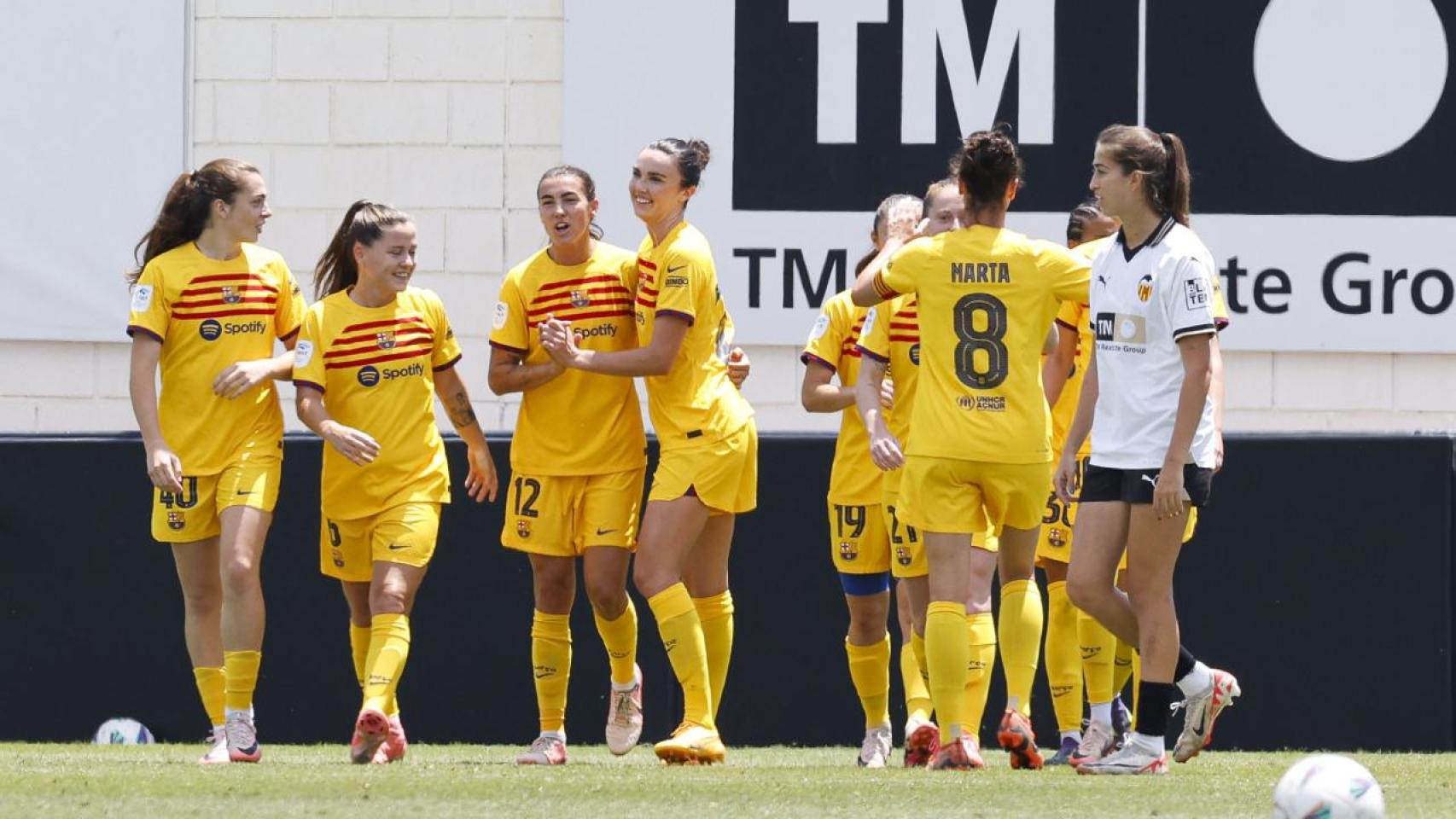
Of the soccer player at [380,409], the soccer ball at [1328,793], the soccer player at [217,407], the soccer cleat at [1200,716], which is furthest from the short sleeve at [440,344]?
the soccer ball at [1328,793]

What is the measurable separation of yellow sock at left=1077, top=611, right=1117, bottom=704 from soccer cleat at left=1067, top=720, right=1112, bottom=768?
13 centimetres

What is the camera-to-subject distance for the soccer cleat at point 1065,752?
612 centimetres

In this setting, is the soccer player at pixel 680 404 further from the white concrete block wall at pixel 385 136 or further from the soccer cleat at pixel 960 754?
the white concrete block wall at pixel 385 136

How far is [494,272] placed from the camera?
27.8 feet

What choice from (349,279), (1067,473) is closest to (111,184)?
(349,279)

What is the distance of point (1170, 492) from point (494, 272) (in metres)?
4.19

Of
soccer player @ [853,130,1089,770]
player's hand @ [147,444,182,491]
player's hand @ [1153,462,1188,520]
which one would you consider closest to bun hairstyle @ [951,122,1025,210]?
soccer player @ [853,130,1089,770]

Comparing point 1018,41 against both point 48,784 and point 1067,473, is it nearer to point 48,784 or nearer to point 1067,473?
point 1067,473

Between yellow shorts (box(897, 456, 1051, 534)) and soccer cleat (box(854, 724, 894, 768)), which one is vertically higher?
yellow shorts (box(897, 456, 1051, 534))

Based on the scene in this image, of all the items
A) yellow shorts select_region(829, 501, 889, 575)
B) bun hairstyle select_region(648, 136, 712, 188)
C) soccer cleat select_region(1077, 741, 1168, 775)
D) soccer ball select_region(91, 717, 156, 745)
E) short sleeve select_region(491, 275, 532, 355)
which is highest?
bun hairstyle select_region(648, 136, 712, 188)

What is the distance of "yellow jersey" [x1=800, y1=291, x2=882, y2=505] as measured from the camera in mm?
6422

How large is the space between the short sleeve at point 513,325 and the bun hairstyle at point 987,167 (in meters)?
1.39

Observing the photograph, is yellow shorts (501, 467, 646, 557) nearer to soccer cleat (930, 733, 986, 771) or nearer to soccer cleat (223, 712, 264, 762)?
soccer cleat (223, 712, 264, 762)

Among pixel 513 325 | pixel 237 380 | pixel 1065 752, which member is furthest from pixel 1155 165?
pixel 237 380
